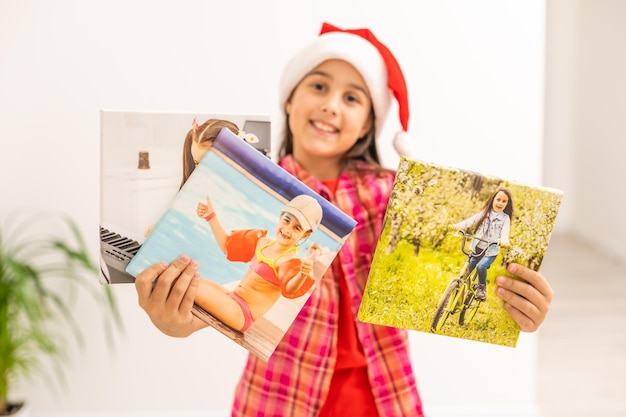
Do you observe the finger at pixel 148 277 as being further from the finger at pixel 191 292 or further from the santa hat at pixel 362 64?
the santa hat at pixel 362 64

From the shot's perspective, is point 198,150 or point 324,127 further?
point 324,127

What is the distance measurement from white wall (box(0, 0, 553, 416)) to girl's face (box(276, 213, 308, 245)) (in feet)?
3.85

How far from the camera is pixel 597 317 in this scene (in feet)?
11.2

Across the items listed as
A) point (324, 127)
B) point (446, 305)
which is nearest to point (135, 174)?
point (324, 127)

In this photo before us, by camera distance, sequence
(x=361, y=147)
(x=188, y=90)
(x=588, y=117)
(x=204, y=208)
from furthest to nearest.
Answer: (x=588, y=117) < (x=188, y=90) < (x=361, y=147) < (x=204, y=208)

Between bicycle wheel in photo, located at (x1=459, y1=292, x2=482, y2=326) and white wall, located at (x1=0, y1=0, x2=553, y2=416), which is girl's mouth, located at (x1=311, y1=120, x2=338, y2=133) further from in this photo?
white wall, located at (x1=0, y1=0, x2=553, y2=416)

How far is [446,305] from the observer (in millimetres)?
989

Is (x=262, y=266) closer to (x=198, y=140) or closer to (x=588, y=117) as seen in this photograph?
(x=198, y=140)

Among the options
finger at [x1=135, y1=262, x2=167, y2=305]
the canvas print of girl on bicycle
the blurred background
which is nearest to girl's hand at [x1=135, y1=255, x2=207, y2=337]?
finger at [x1=135, y1=262, x2=167, y2=305]

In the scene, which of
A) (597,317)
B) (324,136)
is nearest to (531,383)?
(597,317)

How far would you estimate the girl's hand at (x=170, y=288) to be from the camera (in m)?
0.93

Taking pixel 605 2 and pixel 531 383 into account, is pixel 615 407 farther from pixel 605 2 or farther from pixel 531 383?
pixel 605 2

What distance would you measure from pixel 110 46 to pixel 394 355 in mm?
1361

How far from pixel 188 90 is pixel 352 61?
0.99 m
